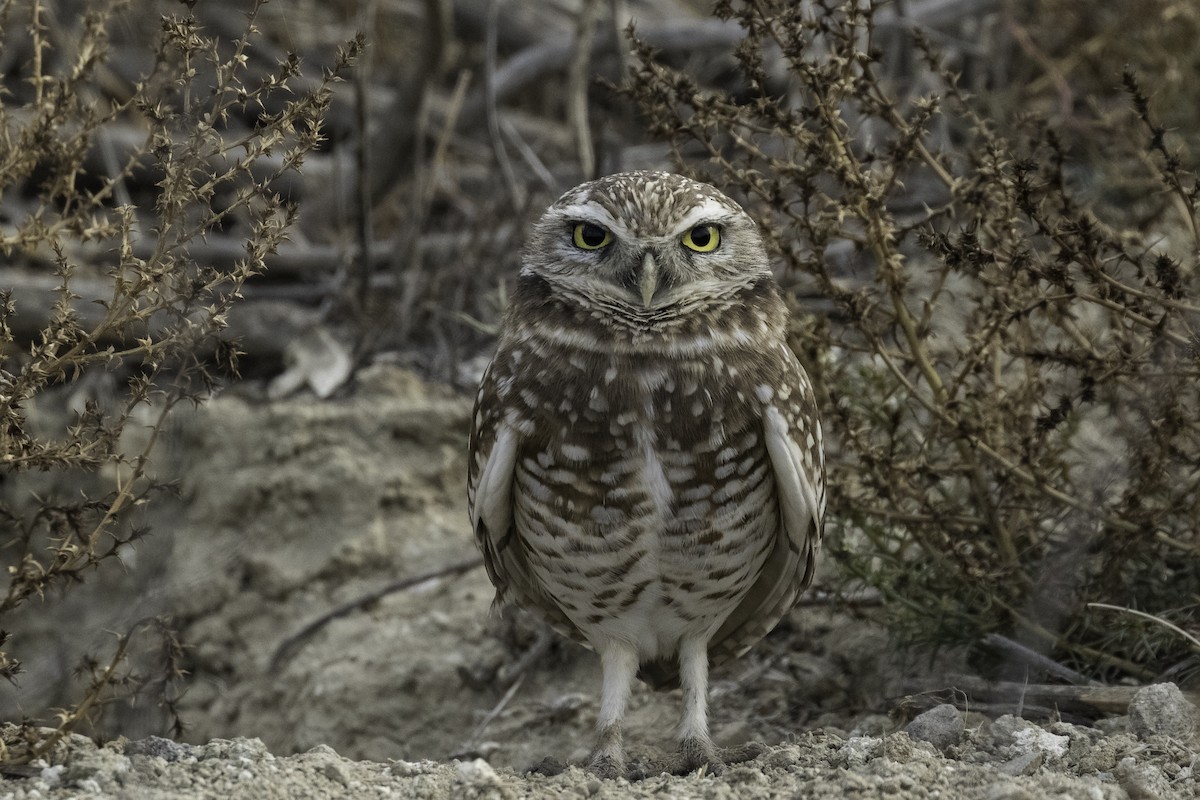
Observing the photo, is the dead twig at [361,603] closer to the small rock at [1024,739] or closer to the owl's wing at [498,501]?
the owl's wing at [498,501]

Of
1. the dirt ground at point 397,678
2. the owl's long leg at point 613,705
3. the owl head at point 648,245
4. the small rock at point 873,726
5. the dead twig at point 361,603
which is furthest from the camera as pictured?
the dead twig at point 361,603

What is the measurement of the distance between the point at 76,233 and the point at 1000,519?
2582 mm

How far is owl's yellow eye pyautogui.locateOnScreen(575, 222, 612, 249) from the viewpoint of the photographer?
319cm

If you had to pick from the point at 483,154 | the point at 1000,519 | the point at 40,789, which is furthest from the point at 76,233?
the point at 483,154

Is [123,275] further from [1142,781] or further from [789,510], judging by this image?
[1142,781]

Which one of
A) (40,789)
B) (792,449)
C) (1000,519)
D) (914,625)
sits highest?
(792,449)

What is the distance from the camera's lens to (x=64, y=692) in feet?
16.9

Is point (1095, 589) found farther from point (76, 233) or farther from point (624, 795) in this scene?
point (76, 233)

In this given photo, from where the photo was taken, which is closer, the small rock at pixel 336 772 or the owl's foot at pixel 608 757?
the small rock at pixel 336 772

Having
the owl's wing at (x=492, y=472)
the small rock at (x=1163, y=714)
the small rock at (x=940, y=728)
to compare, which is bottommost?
the small rock at (x=940, y=728)

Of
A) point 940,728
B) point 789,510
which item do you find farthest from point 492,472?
point 940,728

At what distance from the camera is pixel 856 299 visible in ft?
11.1

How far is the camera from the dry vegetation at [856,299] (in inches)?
113

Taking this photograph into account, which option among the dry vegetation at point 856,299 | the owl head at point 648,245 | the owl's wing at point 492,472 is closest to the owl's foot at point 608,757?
the owl's wing at point 492,472
